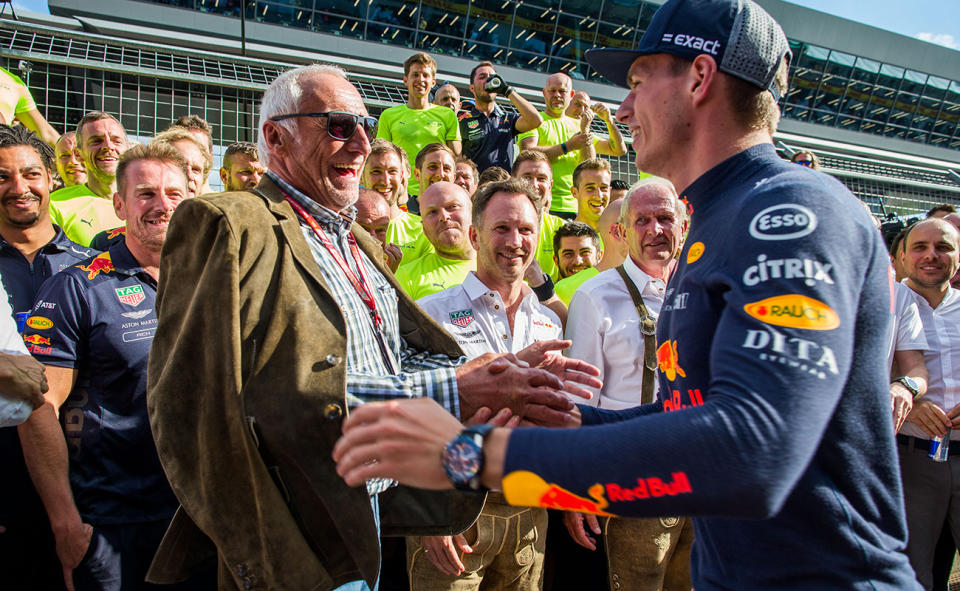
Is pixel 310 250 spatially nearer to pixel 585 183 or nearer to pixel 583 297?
pixel 583 297

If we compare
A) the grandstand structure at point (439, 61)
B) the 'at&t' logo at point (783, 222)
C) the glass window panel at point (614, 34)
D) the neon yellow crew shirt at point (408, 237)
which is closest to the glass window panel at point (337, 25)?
the grandstand structure at point (439, 61)

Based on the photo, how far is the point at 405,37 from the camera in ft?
63.8

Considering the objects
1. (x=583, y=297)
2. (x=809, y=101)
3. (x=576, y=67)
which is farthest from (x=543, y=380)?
(x=809, y=101)

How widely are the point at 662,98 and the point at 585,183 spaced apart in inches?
169

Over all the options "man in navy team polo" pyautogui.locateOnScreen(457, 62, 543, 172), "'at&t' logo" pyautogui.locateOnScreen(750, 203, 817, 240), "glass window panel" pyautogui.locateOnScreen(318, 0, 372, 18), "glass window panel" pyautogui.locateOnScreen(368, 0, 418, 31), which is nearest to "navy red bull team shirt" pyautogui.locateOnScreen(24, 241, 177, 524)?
"'at&t' logo" pyautogui.locateOnScreen(750, 203, 817, 240)

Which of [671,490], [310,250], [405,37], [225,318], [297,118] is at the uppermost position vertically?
[405,37]

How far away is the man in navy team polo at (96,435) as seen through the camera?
247 cm

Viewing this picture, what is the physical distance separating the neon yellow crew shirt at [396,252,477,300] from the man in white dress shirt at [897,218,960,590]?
123 inches

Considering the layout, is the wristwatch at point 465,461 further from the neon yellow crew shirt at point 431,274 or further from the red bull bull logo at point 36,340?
the neon yellow crew shirt at point 431,274

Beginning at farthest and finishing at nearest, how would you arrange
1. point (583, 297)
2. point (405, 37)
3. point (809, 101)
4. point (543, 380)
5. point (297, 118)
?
1. point (809, 101)
2. point (405, 37)
3. point (583, 297)
4. point (297, 118)
5. point (543, 380)

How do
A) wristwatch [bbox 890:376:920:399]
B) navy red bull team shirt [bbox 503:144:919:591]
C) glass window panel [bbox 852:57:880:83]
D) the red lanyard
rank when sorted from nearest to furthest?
1. navy red bull team shirt [bbox 503:144:919:591]
2. the red lanyard
3. wristwatch [bbox 890:376:920:399]
4. glass window panel [bbox 852:57:880:83]

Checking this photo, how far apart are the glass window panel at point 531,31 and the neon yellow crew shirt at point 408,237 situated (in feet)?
57.9

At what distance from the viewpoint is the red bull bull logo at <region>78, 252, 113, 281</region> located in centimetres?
269

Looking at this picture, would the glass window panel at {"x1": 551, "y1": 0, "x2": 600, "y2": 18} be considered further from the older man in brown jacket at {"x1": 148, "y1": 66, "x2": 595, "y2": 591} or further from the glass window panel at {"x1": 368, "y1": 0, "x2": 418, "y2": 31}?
the older man in brown jacket at {"x1": 148, "y1": 66, "x2": 595, "y2": 591}
